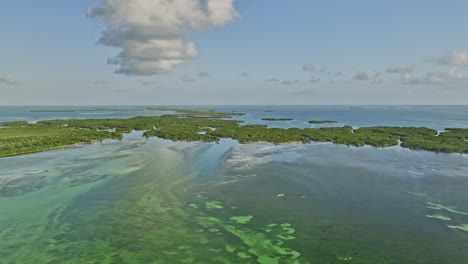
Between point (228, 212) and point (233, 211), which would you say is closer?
point (228, 212)

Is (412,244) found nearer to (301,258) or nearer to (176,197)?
(301,258)

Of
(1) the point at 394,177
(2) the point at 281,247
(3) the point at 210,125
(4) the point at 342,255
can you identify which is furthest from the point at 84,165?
(3) the point at 210,125

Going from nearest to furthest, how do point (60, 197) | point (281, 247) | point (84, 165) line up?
point (281, 247) < point (60, 197) < point (84, 165)

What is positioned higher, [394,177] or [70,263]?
[394,177]
